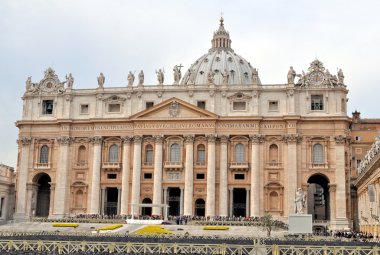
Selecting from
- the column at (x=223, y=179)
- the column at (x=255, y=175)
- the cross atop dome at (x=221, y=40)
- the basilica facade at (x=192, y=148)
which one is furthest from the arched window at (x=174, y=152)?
the cross atop dome at (x=221, y=40)

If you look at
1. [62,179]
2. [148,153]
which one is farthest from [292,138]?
[62,179]

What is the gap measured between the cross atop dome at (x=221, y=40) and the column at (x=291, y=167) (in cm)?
5930

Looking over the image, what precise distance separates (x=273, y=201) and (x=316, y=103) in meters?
16.9

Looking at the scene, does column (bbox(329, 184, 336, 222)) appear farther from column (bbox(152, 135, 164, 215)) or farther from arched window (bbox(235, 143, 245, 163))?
column (bbox(152, 135, 164, 215))

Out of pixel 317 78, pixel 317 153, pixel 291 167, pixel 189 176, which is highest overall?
pixel 317 78

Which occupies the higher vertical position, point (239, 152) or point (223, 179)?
point (239, 152)

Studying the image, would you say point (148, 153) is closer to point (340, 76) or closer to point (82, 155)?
point (82, 155)

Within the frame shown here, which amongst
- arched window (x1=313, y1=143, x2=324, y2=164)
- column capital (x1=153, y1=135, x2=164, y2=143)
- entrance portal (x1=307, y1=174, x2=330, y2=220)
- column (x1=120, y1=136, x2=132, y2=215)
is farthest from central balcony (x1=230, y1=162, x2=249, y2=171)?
entrance portal (x1=307, y1=174, x2=330, y2=220)

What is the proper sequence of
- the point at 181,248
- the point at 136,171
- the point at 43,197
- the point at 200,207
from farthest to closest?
the point at 43,197, the point at 136,171, the point at 200,207, the point at 181,248

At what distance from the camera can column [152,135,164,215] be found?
85250 millimetres

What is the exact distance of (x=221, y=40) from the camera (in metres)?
141

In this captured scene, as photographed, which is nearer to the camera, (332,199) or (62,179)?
(332,199)

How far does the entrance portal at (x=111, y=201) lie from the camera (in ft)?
299

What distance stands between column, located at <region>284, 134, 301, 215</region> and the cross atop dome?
59.3 meters
